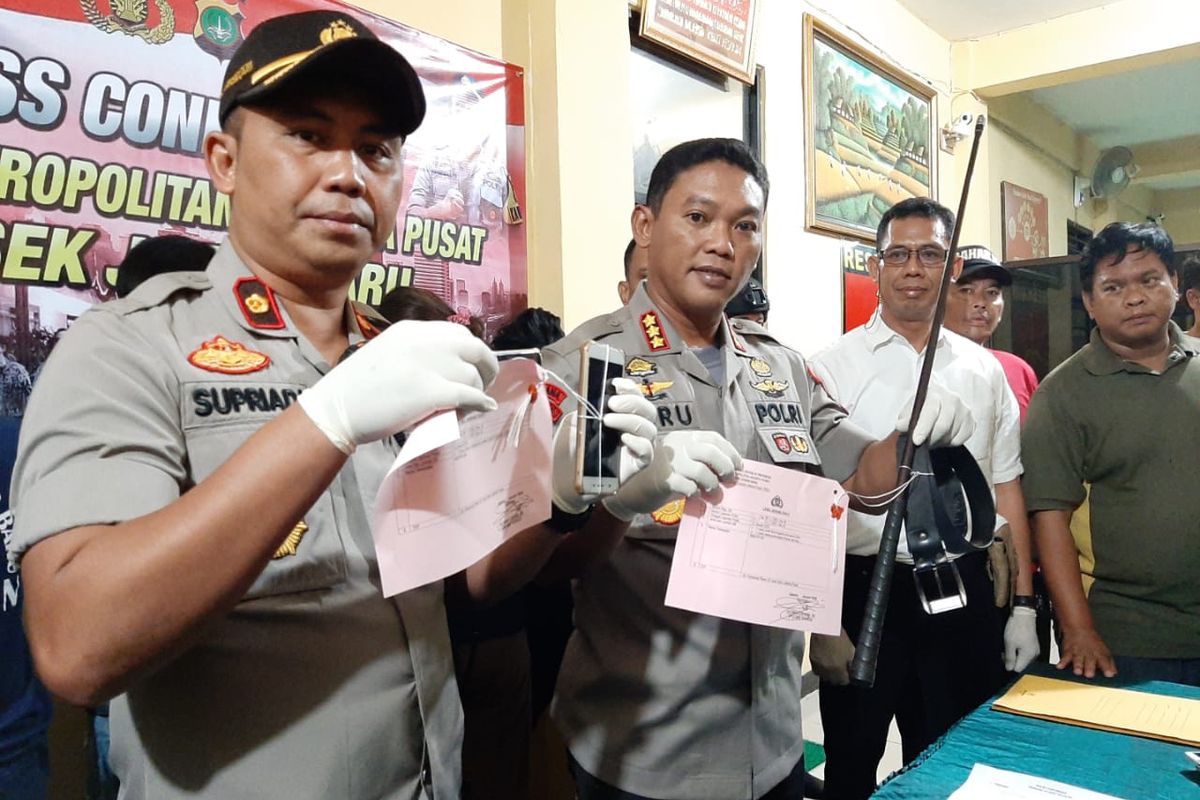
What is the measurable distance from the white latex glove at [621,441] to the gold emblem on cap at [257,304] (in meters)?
0.35

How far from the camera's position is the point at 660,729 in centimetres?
112

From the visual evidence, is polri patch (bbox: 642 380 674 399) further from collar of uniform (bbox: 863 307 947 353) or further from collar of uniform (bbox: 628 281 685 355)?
collar of uniform (bbox: 863 307 947 353)

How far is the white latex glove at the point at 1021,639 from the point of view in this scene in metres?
1.80

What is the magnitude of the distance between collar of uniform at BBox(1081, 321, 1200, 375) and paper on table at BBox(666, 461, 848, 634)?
3.73 feet

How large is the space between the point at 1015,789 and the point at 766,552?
0.42 metres

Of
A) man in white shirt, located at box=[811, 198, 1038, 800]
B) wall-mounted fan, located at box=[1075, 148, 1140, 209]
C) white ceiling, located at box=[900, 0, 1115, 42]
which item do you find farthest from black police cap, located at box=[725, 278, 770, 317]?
wall-mounted fan, located at box=[1075, 148, 1140, 209]

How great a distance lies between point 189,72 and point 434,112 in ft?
2.11

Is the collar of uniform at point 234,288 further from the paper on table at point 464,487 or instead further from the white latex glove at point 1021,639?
the white latex glove at point 1021,639

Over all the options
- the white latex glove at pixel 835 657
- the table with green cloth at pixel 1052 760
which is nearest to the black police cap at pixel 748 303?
the white latex glove at pixel 835 657

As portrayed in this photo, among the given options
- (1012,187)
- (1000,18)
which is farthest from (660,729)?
(1012,187)

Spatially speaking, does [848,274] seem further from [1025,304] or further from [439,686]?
[439,686]

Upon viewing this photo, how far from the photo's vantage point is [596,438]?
2.81ft

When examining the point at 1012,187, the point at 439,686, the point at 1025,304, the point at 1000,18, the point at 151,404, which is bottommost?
the point at 439,686

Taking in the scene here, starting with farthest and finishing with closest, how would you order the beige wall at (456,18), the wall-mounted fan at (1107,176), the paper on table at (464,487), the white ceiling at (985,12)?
the wall-mounted fan at (1107,176), the white ceiling at (985,12), the beige wall at (456,18), the paper on table at (464,487)
